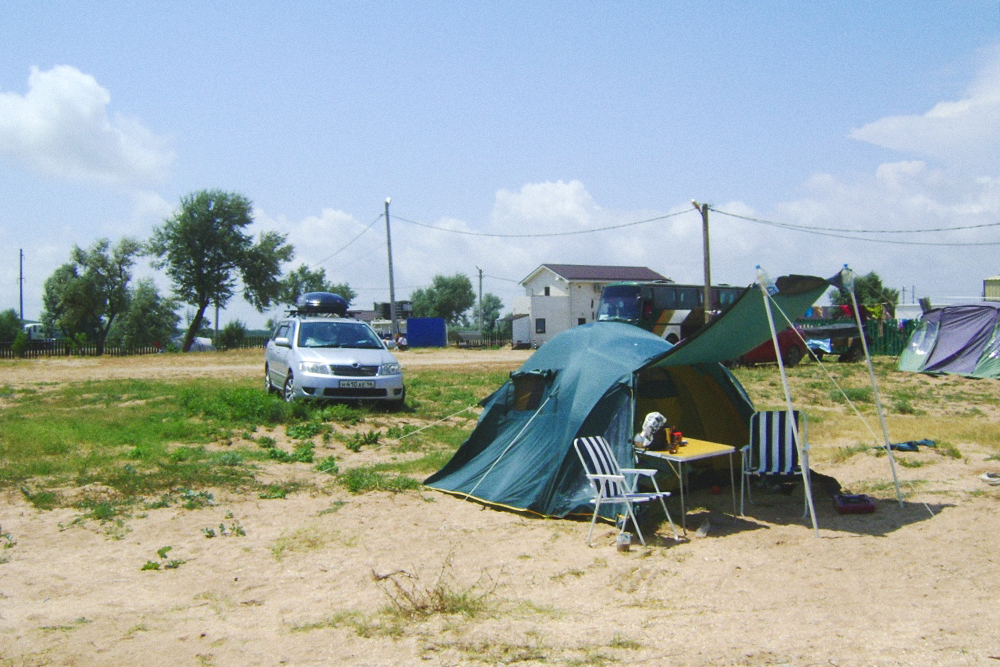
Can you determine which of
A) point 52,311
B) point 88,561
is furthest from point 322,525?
point 52,311

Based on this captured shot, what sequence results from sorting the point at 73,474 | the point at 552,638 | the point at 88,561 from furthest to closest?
the point at 73,474, the point at 88,561, the point at 552,638

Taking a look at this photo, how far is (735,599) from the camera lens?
17.8 ft

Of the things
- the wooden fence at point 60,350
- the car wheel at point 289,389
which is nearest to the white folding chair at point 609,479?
the car wheel at point 289,389

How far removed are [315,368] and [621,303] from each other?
20.2m

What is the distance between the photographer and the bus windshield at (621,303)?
31.8 meters

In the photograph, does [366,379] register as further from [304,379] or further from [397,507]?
[397,507]

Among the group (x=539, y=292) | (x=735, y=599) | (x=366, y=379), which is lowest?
(x=735, y=599)

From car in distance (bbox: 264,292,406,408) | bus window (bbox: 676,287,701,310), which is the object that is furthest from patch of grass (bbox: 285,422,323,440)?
bus window (bbox: 676,287,701,310)

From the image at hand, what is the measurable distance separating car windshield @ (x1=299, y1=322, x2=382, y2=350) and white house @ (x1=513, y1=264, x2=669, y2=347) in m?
35.9

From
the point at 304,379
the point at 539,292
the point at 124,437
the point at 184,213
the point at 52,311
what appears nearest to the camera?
the point at 124,437

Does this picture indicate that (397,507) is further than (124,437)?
No

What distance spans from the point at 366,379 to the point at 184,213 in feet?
117

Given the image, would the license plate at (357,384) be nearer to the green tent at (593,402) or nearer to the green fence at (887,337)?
the green tent at (593,402)

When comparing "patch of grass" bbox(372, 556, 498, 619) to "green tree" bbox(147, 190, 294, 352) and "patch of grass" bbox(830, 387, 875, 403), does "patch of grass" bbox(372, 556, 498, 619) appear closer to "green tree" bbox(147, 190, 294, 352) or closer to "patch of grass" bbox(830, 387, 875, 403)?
"patch of grass" bbox(830, 387, 875, 403)
